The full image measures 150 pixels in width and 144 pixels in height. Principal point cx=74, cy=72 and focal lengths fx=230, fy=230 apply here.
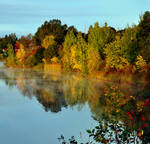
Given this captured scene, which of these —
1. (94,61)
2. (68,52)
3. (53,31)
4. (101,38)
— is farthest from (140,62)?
(53,31)

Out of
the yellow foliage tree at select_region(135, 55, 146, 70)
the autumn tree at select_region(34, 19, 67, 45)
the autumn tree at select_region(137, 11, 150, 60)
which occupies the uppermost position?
the autumn tree at select_region(34, 19, 67, 45)

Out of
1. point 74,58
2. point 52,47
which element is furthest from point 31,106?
point 52,47

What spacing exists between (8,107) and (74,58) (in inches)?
1231

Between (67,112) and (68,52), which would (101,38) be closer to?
(68,52)

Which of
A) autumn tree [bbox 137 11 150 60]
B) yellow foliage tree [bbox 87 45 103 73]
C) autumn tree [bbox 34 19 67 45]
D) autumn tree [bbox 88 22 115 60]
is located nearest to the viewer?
autumn tree [bbox 137 11 150 60]

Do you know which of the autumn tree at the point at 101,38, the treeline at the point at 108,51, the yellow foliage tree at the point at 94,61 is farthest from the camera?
the autumn tree at the point at 101,38

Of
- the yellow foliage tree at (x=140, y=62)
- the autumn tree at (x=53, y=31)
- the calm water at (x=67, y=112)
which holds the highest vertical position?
the autumn tree at (x=53, y=31)

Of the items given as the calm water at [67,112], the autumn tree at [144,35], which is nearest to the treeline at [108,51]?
the autumn tree at [144,35]

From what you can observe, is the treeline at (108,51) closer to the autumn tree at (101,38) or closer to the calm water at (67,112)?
the autumn tree at (101,38)

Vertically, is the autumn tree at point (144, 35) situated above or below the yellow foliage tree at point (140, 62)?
above

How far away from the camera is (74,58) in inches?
2104

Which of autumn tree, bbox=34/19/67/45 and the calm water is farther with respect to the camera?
autumn tree, bbox=34/19/67/45

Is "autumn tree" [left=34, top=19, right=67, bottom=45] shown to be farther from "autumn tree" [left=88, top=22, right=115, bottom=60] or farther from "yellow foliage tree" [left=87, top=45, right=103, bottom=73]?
"yellow foliage tree" [left=87, top=45, right=103, bottom=73]

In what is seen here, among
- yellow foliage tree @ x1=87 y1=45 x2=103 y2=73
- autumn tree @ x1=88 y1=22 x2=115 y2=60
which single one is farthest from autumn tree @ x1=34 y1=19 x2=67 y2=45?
yellow foliage tree @ x1=87 y1=45 x2=103 y2=73
